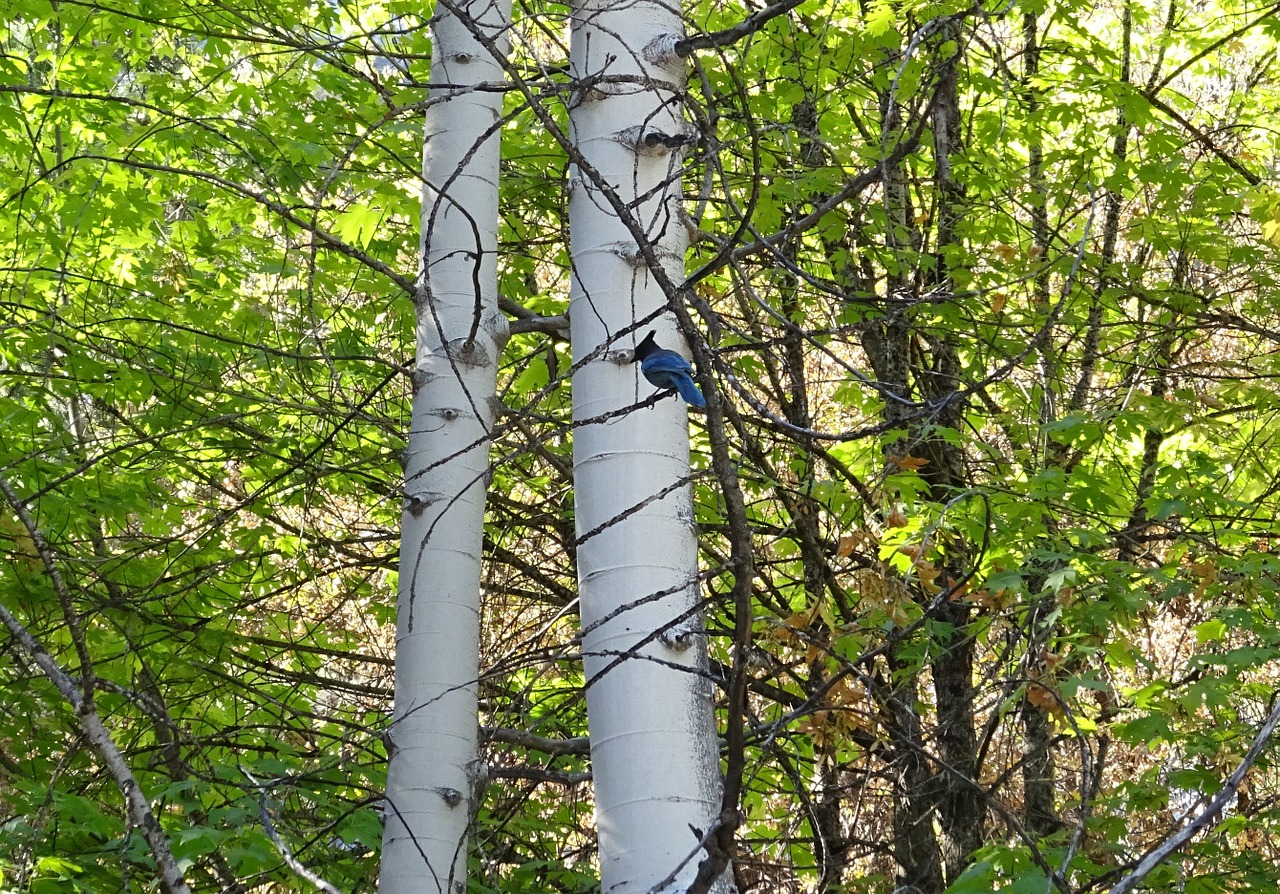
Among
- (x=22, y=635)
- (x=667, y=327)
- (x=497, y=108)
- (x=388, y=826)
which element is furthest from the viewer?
(x=497, y=108)

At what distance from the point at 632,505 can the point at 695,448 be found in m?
2.69

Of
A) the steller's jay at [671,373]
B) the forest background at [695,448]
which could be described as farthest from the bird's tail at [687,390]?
the forest background at [695,448]

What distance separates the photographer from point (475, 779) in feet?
7.64

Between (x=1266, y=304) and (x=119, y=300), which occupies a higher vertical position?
(x=119, y=300)

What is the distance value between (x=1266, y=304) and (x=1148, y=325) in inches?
22.9

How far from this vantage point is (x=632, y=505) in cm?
192

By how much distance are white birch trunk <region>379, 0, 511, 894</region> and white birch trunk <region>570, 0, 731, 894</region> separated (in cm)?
25

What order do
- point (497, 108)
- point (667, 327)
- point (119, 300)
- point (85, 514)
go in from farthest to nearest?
point (119, 300)
point (85, 514)
point (497, 108)
point (667, 327)

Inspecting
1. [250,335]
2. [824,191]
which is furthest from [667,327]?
[250,335]

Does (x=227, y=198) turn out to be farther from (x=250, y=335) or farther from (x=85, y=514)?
(x=85, y=514)

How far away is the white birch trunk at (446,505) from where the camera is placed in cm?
224

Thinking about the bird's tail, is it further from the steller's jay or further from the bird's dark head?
the bird's dark head

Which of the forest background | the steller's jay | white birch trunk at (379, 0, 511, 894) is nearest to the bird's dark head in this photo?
the steller's jay

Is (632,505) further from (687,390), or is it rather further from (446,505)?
(446,505)
